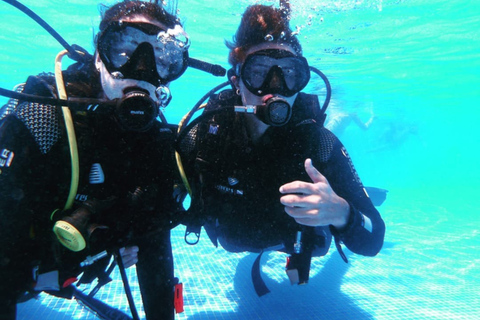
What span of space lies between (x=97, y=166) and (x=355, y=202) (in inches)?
109

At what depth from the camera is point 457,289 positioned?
5.96 m

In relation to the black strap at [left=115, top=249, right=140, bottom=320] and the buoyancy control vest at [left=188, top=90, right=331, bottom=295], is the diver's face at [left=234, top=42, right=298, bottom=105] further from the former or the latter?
the black strap at [left=115, top=249, right=140, bottom=320]

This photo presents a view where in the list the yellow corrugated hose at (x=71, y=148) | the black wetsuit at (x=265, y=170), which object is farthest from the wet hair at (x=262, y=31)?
the yellow corrugated hose at (x=71, y=148)

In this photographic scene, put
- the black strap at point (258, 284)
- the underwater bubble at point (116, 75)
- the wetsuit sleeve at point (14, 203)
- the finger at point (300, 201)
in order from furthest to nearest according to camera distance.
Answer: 1. the black strap at point (258, 284)
2. the underwater bubble at point (116, 75)
3. the finger at point (300, 201)
4. the wetsuit sleeve at point (14, 203)

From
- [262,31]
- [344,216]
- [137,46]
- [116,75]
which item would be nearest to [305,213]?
[344,216]

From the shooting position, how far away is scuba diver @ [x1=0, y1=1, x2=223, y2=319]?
7.06 ft

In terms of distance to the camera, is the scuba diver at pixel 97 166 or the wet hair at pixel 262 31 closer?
the scuba diver at pixel 97 166

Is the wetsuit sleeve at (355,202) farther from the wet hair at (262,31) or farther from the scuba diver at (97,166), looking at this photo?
the scuba diver at (97,166)

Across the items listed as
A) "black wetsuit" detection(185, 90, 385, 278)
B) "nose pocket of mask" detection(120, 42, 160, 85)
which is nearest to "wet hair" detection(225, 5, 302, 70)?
"black wetsuit" detection(185, 90, 385, 278)

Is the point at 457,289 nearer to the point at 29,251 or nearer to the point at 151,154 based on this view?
the point at 151,154

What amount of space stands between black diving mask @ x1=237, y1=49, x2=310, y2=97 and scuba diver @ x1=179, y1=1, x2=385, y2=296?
0.01 meters

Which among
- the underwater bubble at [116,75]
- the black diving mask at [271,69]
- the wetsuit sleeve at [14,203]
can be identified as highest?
the black diving mask at [271,69]

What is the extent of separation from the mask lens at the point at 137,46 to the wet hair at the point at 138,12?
0.67 ft

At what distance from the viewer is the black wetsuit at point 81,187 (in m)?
2.14
